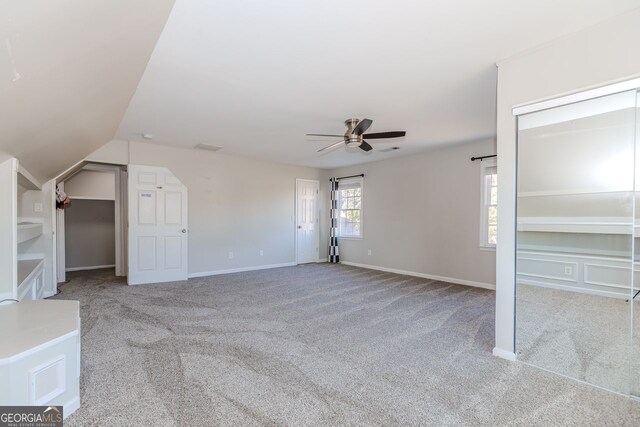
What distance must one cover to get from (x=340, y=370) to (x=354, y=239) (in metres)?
4.96

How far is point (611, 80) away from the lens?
6.46 feet

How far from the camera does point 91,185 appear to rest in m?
6.43

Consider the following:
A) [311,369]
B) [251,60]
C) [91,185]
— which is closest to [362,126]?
[251,60]

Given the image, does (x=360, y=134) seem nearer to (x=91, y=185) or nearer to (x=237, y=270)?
(x=237, y=270)

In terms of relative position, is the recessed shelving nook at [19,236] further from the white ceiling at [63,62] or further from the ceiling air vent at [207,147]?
the ceiling air vent at [207,147]

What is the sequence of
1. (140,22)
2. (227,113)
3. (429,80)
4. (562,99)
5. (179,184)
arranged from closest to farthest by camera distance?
(140,22)
(562,99)
(429,80)
(227,113)
(179,184)

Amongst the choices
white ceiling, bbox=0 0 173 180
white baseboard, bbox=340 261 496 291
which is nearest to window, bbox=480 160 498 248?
white baseboard, bbox=340 261 496 291

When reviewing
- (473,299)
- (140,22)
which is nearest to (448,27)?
(140,22)

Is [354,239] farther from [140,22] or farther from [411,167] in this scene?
[140,22]

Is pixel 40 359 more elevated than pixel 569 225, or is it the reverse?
pixel 569 225

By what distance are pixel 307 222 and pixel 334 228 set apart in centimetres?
70

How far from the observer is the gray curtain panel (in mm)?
7410

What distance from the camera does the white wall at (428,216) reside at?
501cm

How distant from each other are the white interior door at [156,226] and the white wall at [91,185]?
6.72 ft
